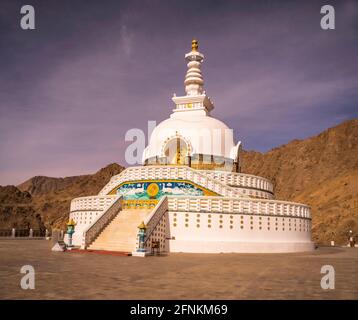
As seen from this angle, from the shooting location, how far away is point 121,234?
20.1m

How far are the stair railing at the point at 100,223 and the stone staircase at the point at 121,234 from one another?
9.7 inches

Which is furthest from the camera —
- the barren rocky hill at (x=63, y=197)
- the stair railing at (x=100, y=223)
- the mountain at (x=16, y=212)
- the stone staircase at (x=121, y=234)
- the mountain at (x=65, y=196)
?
the mountain at (x=65, y=196)

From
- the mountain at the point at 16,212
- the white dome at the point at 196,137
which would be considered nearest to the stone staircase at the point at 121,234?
the white dome at the point at 196,137

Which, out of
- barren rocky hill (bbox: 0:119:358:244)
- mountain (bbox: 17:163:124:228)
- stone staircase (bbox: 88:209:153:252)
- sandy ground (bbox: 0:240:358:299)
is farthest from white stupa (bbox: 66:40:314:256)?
mountain (bbox: 17:163:124:228)

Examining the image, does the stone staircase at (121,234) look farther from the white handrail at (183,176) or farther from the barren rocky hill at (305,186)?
the barren rocky hill at (305,186)

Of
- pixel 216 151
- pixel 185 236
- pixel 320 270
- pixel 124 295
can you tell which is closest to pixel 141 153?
pixel 216 151

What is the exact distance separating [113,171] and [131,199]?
267 feet

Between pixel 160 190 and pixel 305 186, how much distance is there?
77.1 m

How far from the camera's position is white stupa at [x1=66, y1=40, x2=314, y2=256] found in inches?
803

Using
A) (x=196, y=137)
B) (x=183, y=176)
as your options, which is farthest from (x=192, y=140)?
(x=183, y=176)

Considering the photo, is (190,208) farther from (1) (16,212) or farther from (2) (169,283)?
(1) (16,212)

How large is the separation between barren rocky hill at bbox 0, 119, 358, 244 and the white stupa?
28.2 meters

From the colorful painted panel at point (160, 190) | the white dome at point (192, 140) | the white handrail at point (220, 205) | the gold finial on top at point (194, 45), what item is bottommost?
the white handrail at point (220, 205)

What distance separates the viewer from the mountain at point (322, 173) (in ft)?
201
